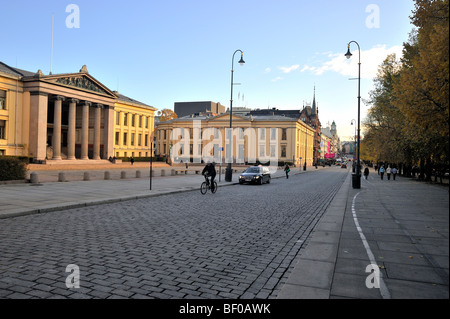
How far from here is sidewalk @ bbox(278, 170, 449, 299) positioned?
7.40 ft

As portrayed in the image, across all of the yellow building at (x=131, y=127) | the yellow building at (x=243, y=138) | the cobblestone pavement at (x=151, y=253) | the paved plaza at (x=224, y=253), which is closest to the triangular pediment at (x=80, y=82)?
the yellow building at (x=131, y=127)

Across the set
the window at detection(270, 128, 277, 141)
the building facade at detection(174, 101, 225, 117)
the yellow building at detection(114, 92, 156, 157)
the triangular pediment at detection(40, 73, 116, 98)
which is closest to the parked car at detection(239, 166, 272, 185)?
the triangular pediment at detection(40, 73, 116, 98)

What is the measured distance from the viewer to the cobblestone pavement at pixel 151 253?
4652 millimetres

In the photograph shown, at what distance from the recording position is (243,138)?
9475 cm

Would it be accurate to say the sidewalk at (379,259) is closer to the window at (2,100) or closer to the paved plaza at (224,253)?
the paved plaza at (224,253)

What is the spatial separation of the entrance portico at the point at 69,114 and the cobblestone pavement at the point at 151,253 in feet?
148

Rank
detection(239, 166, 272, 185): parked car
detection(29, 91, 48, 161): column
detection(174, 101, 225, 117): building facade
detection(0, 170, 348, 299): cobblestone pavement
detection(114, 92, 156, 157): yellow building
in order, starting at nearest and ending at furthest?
detection(0, 170, 348, 299): cobblestone pavement, detection(239, 166, 272, 185): parked car, detection(29, 91, 48, 161): column, detection(114, 92, 156, 157): yellow building, detection(174, 101, 225, 117): building facade


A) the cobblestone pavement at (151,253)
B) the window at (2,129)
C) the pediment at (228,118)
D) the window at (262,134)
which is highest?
the pediment at (228,118)

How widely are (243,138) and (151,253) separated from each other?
88898 mm

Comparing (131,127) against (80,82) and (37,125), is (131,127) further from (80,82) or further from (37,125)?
(37,125)

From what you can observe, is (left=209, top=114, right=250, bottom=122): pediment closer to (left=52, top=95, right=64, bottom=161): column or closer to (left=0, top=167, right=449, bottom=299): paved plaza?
(left=52, top=95, right=64, bottom=161): column

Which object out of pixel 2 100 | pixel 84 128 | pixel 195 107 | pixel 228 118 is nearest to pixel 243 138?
pixel 228 118

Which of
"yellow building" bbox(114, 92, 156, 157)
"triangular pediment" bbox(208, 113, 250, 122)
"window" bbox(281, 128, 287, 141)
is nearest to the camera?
"yellow building" bbox(114, 92, 156, 157)
